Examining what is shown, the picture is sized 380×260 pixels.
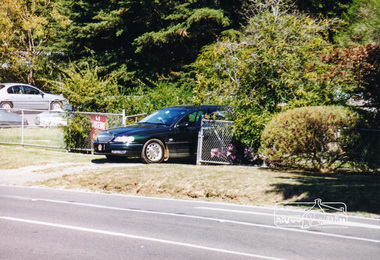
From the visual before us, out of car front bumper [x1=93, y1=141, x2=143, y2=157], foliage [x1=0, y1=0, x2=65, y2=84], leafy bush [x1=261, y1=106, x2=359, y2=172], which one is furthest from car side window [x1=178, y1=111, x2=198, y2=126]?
foliage [x1=0, y1=0, x2=65, y2=84]

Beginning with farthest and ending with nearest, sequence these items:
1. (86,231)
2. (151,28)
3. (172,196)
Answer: (151,28)
(172,196)
(86,231)

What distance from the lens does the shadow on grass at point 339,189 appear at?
9.27 metres

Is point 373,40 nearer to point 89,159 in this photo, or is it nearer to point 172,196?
point 172,196

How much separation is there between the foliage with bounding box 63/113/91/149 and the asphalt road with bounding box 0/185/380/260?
8.06 m

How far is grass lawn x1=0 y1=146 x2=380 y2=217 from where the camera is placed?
9781 millimetres

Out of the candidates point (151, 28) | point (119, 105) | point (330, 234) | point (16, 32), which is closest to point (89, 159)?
point (119, 105)

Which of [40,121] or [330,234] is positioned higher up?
[40,121]

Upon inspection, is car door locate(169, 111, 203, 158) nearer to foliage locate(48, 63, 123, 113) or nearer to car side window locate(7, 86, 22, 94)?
foliage locate(48, 63, 123, 113)

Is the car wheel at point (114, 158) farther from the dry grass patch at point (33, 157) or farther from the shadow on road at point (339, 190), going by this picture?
the shadow on road at point (339, 190)

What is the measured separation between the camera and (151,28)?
34.6m

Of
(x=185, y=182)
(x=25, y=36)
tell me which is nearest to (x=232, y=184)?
(x=185, y=182)

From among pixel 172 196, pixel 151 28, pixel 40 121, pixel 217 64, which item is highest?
pixel 151 28

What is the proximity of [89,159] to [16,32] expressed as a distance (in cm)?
2619

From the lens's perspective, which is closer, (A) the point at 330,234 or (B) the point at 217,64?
(A) the point at 330,234
